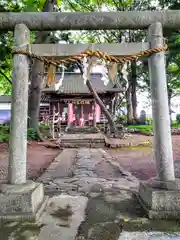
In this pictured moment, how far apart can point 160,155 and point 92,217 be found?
128cm

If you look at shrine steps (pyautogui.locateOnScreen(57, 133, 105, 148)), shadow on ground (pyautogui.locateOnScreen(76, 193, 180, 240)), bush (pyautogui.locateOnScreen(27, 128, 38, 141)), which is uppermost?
bush (pyautogui.locateOnScreen(27, 128, 38, 141))

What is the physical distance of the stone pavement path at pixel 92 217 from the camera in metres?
2.43

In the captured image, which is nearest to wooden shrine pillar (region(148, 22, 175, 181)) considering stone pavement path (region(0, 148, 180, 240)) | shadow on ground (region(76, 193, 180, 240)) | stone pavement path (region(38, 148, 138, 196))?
shadow on ground (region(76, 193, 180, 240))

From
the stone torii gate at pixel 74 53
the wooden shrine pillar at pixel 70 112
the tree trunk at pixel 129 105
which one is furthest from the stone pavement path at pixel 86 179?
the tree trunk at pixel 129 105

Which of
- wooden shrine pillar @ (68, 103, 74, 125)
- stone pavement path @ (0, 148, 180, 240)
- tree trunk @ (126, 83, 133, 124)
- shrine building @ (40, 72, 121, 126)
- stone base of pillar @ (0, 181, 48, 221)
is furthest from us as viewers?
tree trunk @ (126, 83, 133, 124)

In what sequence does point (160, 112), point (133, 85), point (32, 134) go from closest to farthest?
1. point (160, 112)
2. point (32, 134)
3. point (133, 85)

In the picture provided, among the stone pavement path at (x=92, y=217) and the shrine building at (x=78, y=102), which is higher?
the shrine building at (x=78, y=102)

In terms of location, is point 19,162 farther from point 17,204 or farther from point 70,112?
point 70,112

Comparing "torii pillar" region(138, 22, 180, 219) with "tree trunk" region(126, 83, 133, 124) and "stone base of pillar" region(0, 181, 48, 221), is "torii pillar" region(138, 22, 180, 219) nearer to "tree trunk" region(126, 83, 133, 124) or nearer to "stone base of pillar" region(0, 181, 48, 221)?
"stone base of pillar" region(0, 181, 48, 221)

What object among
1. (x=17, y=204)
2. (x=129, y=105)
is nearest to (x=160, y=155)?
(x=17, y=204)

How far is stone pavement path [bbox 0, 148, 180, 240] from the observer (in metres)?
2.43

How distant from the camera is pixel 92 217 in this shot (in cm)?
292

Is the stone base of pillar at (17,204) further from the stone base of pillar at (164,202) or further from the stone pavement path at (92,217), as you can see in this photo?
the stone base of pillar at (164,202)

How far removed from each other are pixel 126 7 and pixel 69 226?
2065 cm
